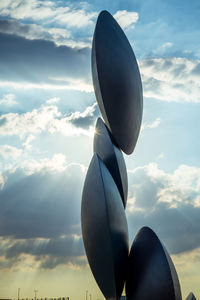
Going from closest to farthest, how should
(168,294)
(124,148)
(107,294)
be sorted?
(168,294)
(107,294)
(124,148)

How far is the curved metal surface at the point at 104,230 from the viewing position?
1708 centimetres

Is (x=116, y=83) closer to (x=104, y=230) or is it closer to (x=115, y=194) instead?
(x=115, y=194)

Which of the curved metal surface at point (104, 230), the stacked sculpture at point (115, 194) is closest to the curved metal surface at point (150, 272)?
the stacked sculpture at point (115, 194)

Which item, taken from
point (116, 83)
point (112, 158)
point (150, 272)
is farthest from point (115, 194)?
point (116, 83)

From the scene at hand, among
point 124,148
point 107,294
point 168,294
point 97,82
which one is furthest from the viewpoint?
point 124,148

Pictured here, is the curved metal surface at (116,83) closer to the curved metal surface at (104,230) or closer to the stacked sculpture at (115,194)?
the stacked sculpture at (115,194)

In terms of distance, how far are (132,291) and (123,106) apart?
8621 mm

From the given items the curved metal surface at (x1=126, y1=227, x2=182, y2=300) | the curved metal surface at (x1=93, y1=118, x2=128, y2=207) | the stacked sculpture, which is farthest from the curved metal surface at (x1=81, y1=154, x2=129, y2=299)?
the curved metal surface at (x1=93, y1=118, x2=128, y2=207)

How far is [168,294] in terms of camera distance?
16734mm

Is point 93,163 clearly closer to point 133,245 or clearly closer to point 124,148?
point 124,148

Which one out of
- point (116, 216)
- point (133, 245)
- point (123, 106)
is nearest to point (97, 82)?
point (123, 106)

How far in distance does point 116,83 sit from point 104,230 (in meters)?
6.99

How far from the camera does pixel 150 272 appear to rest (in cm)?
1733

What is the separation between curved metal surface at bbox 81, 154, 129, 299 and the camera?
1708cm
